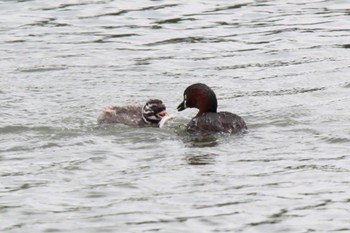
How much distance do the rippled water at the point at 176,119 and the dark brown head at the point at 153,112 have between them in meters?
0.18

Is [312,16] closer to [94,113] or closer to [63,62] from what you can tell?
[63,62]

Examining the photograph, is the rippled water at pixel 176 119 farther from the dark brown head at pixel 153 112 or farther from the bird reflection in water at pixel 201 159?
the dark brown head at pixel 153 112

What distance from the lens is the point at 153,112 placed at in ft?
47.8

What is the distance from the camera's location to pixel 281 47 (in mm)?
19250

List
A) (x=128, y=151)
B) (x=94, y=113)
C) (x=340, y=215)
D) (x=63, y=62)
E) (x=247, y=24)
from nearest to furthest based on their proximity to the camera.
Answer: (x=340, y=215), (x=128, y=151), (x=94, y=113), (x=63, y=62), (x=247, y=24)

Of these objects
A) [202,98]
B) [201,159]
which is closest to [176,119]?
[202,98]

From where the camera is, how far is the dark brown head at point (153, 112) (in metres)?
14.6

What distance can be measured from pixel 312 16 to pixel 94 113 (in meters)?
6.84

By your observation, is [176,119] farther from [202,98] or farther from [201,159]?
[201,159]

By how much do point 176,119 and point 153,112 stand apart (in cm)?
88

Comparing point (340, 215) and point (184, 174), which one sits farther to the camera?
point (184, 174)

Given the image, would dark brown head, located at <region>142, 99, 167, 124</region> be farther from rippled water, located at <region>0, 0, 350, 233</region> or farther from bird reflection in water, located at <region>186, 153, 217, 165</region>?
bird reflection in water, located at <region>186, 153, 217, 165</region>

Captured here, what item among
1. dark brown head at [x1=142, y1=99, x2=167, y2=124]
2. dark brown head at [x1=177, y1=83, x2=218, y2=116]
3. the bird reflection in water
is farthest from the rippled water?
dark brown head at [x1=177, y1=83, x2=218, y2=116]

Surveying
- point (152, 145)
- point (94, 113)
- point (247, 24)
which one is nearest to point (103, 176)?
point (152, 145)
